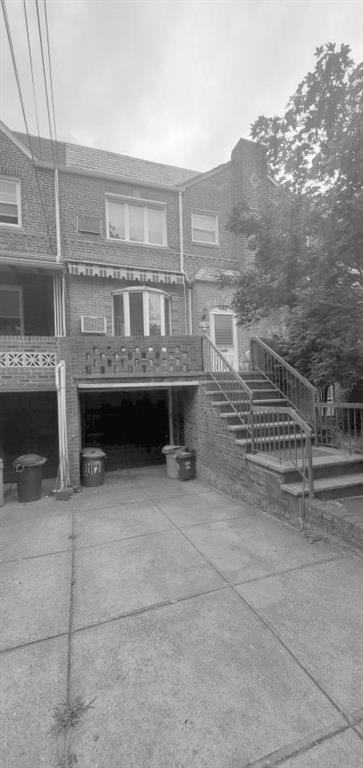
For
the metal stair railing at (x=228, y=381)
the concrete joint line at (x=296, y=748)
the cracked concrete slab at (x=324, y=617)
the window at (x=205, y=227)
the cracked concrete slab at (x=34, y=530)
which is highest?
the window at (x=205, y=227)

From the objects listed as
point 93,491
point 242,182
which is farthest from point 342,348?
point 242,182

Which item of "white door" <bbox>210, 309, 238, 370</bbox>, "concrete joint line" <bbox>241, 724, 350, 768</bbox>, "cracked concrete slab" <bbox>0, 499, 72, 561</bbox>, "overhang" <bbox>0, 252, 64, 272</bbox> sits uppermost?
"overhang" <bbox>0, 252, 64, 272</bbox>

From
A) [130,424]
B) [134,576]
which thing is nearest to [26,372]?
[130,424]

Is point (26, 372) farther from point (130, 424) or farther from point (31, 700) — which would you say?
point (31, 700)

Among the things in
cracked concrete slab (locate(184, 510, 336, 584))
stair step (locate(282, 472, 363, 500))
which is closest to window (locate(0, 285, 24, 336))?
cracked concrete slab (locate(184, 510, 336, 584))

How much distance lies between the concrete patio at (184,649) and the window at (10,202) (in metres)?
9.08

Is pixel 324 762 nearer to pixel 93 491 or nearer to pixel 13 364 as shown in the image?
pixel 93 491

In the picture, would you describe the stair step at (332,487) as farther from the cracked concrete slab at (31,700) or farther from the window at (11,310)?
the window at (11,310)

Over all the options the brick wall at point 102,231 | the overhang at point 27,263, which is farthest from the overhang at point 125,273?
the brick wall at point 102,231

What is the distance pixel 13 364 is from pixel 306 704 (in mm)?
6664

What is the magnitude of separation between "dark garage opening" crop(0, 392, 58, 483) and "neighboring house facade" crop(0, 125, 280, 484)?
1.0 inches

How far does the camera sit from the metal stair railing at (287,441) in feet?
14.0

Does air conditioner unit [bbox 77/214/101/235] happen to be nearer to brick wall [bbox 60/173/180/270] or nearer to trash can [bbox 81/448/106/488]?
brick wall [bbox 60/173/180/270]

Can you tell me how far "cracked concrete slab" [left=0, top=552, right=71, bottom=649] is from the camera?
2.70m
